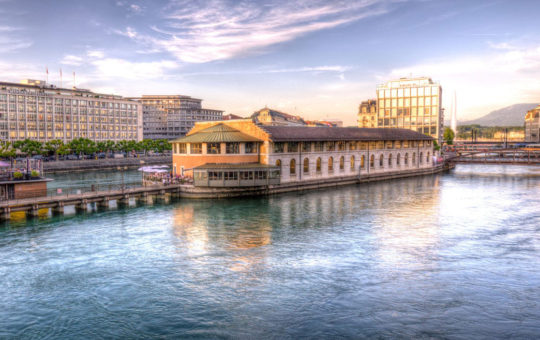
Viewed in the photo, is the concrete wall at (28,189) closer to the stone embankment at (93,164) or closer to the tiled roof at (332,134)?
the tiled roof at (332,134)

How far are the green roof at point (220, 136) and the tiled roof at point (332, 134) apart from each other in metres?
4.23

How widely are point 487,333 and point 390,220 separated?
28.7 metres

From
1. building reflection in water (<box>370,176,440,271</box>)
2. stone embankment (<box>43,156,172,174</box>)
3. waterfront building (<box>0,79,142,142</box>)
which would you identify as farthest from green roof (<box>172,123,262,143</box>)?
waterfront building (<box>0,79,142,142</box>)

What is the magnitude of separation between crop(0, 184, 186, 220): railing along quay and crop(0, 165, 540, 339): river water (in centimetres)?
341

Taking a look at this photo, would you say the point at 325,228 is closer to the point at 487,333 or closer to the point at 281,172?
the point at 487,333

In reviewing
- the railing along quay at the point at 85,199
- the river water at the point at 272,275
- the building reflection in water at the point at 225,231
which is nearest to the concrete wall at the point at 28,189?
the railing along quay at the point at 85,199

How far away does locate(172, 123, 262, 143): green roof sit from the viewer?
237ft

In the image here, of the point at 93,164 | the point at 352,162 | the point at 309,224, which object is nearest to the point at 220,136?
the point at 309,224

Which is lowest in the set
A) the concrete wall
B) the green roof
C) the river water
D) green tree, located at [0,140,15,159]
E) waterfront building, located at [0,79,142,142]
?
the river water

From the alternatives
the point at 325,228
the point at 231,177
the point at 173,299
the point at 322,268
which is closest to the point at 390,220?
the point at 325,228

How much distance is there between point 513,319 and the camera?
80.9 ft

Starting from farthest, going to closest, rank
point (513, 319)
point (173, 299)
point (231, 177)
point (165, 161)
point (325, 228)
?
1. point (165, 161)
2. point (231, 177)
3. point (325, 228)
4. point (173, 299)
5. point (513, 319)

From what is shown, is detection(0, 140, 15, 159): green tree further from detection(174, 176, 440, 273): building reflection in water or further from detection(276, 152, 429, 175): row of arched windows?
detection(276, 152, 429, 175): row of arched windows

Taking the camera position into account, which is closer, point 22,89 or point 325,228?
point 325,228
